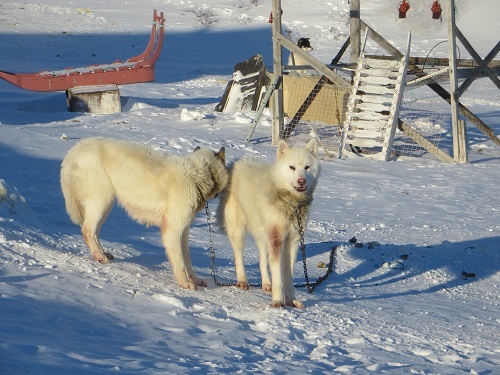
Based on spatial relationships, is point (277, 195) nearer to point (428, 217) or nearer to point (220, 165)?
point (220, 165)

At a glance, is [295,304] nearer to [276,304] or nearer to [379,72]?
[276,304]

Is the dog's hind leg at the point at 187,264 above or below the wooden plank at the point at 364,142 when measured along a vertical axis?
above

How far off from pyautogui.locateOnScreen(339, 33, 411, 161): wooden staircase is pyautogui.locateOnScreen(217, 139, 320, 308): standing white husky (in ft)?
25.2

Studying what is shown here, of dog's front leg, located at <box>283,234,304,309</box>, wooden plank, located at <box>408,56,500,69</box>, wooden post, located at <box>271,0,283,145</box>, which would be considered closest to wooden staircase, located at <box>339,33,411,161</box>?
wooden plank, located at <box>408,56,500,69</box>

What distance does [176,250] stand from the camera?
22.6 ft

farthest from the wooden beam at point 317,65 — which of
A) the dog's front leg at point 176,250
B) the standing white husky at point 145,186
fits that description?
the dog's front leg at point 176,250

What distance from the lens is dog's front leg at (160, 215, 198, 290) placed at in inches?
271

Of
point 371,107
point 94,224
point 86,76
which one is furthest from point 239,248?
point 86,76

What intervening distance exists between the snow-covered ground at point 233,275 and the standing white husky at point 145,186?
310 mm

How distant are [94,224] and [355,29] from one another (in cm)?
979

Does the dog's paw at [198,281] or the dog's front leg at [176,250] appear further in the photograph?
the dog's paw at [198,281]

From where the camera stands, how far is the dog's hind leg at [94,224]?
23.5 ft

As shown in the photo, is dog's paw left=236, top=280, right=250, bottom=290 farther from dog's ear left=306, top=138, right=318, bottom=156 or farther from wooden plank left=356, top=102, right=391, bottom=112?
wooden plank left=356, top=102, right=391, bottom=112

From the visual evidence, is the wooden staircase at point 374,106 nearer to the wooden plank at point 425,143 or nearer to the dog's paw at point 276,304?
the wooden plank at point 425,143
